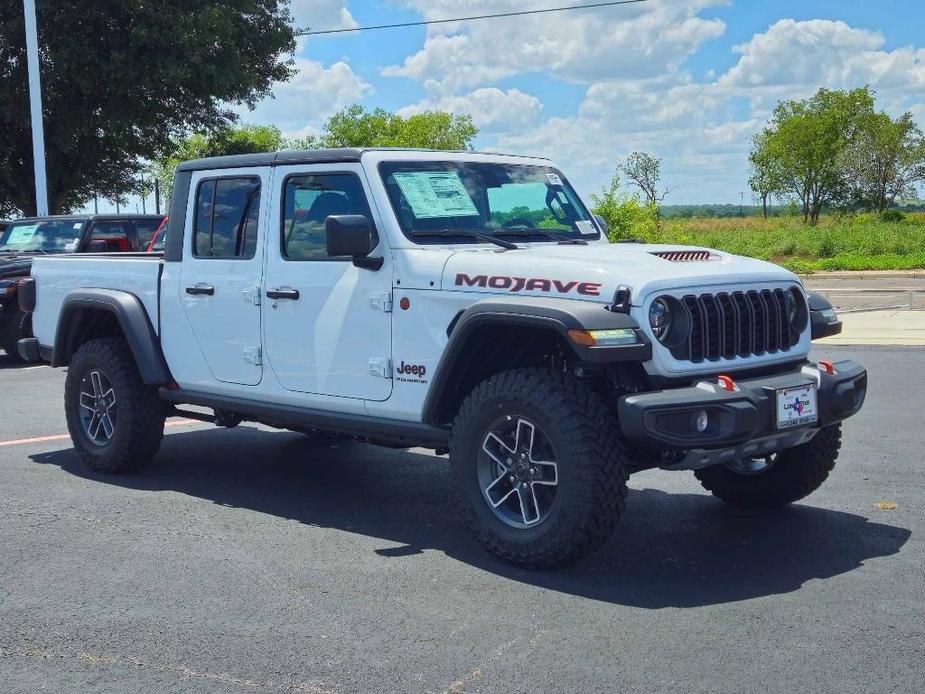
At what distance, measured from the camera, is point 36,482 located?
7.30 m

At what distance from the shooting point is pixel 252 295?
21.5 ft

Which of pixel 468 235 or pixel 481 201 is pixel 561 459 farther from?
pixel 481 201

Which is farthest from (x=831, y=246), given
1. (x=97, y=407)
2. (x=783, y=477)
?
(x=97, y=407)

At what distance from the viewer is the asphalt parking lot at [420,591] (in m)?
4.11

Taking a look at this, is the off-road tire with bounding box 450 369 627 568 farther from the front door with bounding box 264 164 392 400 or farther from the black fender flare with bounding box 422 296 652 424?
the front door with bounding box 264 164 392 400

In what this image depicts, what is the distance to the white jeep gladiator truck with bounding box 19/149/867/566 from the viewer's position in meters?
5.04

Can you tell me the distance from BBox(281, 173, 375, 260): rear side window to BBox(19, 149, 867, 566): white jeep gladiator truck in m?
0.01

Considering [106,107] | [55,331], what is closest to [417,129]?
[106,107]

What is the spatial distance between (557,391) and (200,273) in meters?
2.76

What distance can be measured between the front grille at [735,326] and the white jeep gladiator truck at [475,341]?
11mm

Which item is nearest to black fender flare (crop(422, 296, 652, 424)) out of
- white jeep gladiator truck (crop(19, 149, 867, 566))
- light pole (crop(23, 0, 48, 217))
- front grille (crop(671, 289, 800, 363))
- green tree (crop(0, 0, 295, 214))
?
white jeep gladiator truck (crop(19, 149, 867, 566))

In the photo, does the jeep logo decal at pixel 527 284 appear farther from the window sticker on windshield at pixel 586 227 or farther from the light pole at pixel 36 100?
the light pole at pixel 36 100

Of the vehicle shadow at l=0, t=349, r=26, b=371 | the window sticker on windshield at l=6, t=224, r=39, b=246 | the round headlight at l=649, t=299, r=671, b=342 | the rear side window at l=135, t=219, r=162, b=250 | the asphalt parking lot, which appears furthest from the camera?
the window sticker on windshield at l=6, t=224, r=39, b=246

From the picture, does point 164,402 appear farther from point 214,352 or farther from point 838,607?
point 838,607
